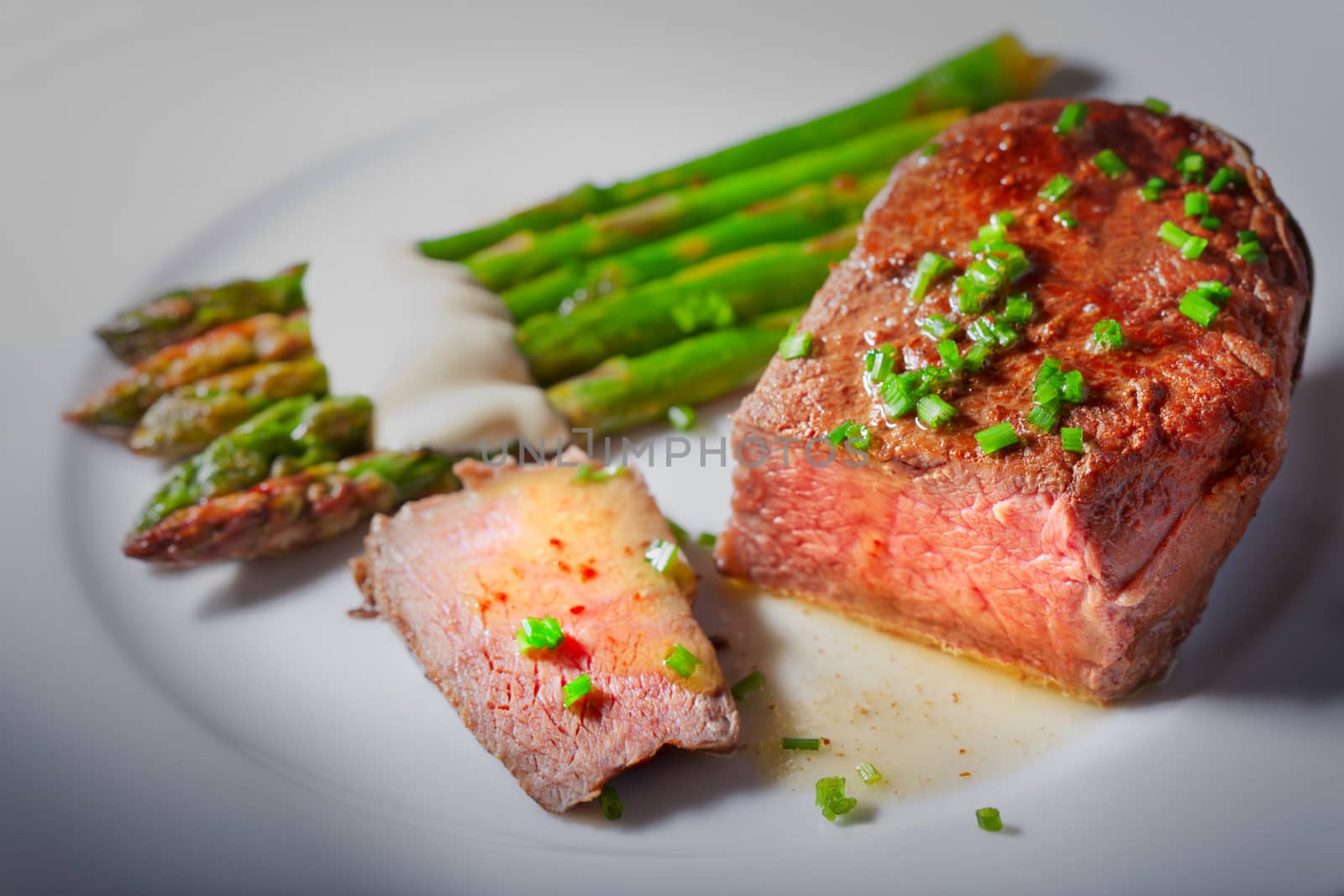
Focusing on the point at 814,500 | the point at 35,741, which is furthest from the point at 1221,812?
the point at 35,741

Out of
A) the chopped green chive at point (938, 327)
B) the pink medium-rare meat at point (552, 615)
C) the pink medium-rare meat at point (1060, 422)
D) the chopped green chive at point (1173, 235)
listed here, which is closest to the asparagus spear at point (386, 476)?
the pink medium-rare meat at point (552, 615)

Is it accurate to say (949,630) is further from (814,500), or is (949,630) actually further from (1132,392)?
(1132,392)

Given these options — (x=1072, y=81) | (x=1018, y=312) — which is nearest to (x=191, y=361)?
(x=1018, y=312)

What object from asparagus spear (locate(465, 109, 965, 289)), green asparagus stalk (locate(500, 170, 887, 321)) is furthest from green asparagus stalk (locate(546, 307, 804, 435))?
asparagus spear (locate(465, 109, 965, 289))

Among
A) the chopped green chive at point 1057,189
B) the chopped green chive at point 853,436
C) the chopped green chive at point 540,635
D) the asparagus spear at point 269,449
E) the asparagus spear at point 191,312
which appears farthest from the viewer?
the asparagus spear at point 191,312

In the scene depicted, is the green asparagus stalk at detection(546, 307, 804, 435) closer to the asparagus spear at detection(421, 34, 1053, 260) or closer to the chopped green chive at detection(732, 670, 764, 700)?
the asparagus spear at detection(421, 34, 1053, 260)

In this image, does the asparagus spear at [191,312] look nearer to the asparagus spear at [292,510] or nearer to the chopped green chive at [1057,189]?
the asparagus spear at [292,510]

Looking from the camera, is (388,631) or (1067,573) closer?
(1067,573)
